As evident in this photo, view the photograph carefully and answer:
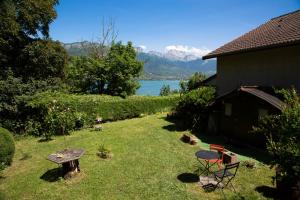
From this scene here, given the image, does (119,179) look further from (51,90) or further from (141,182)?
(51,90)

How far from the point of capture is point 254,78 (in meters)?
15.1

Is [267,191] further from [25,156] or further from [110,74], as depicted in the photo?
[110,74]

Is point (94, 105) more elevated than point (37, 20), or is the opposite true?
point (37, 20)

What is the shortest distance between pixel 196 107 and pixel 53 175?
1038 cm

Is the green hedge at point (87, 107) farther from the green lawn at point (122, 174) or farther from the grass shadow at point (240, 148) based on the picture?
the grass shadow at point (240, 148)

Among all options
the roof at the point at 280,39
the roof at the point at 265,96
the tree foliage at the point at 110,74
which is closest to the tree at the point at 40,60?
the tree foliage at the point at 110,74

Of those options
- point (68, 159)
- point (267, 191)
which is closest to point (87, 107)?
point (68, 159)

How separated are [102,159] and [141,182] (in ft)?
10.6

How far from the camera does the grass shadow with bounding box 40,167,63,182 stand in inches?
380

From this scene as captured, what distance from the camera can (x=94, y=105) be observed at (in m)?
19.6

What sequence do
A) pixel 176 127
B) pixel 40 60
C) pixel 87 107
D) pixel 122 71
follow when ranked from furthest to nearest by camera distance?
pixel 122 71 → pixel 40 60 → pixel 87 107 → pixel 176 127

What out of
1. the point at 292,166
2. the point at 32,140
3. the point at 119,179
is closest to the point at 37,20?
the point at 32,140

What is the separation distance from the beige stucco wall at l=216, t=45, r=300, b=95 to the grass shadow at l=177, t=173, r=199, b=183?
290 inches

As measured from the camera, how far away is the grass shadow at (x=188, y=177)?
927cm
